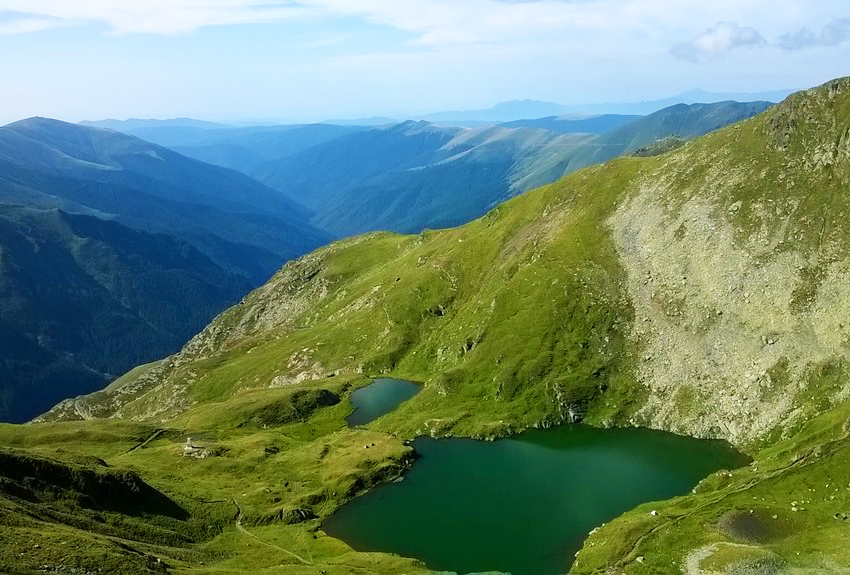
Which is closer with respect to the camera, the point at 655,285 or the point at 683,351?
the point at 683,351

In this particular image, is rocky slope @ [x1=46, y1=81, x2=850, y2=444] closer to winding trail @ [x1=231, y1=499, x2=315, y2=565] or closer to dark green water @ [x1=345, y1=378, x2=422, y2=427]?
dark green water @ [x1=345, y1=378, x2=422, y2=427]

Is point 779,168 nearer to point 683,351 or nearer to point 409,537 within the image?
point 683,351

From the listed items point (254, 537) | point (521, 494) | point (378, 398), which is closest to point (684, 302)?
point (521, 494)

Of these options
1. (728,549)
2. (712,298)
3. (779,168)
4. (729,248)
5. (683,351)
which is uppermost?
(779,168)

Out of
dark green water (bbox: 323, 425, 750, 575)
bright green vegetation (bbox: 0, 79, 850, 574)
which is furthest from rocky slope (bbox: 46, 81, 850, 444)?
dark green water (bbox: 323, 425, 750, 575)

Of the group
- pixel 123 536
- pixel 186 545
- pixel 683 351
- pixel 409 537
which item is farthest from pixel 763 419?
pixel 123 536

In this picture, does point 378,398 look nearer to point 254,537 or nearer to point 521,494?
point 521,494
